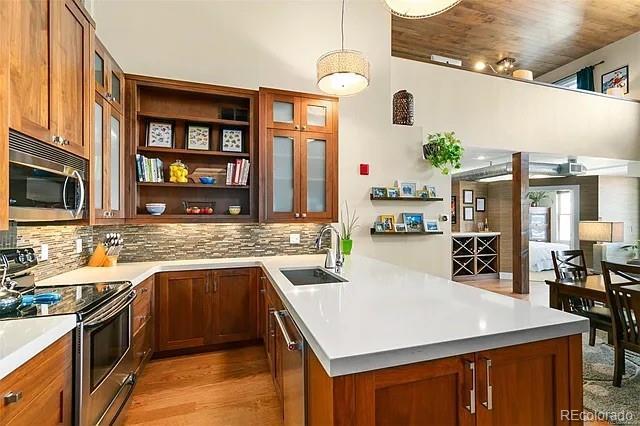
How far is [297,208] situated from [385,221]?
120cm

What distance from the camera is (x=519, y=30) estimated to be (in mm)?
5422

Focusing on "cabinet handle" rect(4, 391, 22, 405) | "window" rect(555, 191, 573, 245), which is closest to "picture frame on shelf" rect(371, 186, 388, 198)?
"cabinet handle" rect(4, 391, 22, 405)

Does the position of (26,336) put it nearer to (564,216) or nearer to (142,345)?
(142,345)

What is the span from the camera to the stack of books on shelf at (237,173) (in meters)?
3.36

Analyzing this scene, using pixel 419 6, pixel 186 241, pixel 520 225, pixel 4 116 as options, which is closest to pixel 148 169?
pixel 186 241

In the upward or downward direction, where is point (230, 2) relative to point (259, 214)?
upward

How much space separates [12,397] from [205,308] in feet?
6.71

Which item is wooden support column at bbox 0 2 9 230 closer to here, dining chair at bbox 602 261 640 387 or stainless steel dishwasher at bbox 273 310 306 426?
stainless steel dishwasher at bbox 273 310 306 426

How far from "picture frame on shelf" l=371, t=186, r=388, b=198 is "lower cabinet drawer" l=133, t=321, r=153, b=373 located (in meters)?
2.68

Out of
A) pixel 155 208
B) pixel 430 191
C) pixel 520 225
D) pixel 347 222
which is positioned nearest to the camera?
pixel 155 208

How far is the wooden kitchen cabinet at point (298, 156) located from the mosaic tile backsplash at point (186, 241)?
15.8 inches

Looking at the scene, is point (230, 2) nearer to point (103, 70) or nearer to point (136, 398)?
point (103, 70)

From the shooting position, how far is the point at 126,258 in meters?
3.25

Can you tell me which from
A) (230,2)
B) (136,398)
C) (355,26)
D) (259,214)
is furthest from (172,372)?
(355,26)
